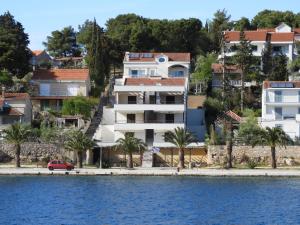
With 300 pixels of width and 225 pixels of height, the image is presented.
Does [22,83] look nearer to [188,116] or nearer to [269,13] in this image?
[188,116]

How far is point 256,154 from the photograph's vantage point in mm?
85062

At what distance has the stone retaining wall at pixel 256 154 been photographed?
84750 mm

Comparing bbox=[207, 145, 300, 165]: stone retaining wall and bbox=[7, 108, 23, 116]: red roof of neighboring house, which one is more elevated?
bbox=[7, 108, 23, 116]: red roof of neighboring house

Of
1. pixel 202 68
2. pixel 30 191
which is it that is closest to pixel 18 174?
pixel 30 191

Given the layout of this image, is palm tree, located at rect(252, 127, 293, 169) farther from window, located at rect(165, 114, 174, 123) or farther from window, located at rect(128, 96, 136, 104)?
window, located at rect(128, 96, 136, 104)

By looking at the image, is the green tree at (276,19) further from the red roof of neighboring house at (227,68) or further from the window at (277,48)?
the red roof of neighboring house at (227,68)

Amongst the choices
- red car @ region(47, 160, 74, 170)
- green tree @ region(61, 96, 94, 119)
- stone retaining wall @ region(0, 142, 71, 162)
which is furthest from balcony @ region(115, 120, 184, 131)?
red car @ region(47, 160, 74, 170)

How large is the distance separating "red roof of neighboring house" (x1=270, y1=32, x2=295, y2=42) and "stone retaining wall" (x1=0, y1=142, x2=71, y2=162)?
39177 mm

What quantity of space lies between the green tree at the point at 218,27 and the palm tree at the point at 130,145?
4196cm

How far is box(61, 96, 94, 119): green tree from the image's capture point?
9677 cm

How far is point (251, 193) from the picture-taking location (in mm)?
67188

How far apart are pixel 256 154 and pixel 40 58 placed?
53382 mm

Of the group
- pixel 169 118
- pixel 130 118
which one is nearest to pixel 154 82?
pixel 169 118

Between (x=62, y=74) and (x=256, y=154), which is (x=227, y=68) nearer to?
(x=62, y=74)
